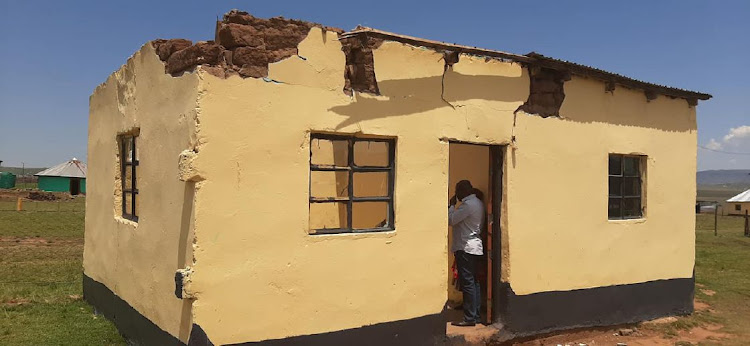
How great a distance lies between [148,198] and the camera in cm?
550

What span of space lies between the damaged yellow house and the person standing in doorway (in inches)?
9.4

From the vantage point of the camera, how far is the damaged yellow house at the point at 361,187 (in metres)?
4.68

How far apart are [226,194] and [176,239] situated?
67 cm

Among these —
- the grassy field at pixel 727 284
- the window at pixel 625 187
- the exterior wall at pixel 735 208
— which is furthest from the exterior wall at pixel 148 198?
the exterior wall at pixel 735 208

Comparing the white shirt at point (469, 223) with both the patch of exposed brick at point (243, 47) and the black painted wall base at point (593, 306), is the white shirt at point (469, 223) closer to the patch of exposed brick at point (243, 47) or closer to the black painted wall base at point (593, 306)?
the black painted wall base at point (593, 306)

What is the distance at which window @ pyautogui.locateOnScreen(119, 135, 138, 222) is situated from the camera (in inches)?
257

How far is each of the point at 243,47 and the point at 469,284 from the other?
3.70 m

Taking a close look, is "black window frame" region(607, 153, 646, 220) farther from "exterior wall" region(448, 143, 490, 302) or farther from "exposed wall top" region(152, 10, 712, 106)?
"exposed wall top" region(152, 10, 712, 106)

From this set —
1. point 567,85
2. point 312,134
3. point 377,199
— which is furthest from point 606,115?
point 312,134

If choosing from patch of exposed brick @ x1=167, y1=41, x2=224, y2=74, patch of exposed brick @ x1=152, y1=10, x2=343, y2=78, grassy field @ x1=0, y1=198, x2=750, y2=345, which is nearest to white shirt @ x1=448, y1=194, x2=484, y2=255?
patch of exposed brick @ x1=152, y1=10, x2=343, y2=78

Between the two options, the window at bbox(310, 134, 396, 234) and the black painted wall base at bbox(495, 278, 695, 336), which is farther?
the window at bbox(310, 134, 396, 234)

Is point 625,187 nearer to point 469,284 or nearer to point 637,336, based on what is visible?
point 637,336

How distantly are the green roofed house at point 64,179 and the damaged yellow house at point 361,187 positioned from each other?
40.5 meters

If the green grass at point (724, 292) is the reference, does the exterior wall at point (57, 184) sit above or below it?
above
